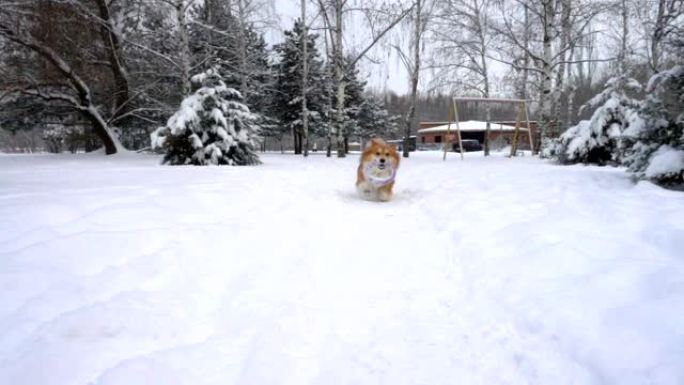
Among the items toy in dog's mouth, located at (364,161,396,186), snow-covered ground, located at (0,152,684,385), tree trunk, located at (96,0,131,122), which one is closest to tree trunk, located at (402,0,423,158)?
toy in dog's mouth, located at (364,161,396,186)

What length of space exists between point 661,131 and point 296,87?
61.1ft

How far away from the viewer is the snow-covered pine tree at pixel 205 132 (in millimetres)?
8172

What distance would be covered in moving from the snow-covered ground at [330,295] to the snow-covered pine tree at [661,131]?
75 centimetres

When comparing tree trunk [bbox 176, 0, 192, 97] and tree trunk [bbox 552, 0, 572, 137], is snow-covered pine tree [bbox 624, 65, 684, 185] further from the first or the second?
tree trunk [bbox 176, 0, 192, 97]

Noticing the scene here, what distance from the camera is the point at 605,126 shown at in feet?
23.9

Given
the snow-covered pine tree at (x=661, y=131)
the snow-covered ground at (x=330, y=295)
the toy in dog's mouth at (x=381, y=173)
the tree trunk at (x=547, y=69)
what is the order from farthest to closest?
1. the tree trunk at (x=547, y=69)
2. the toy in dog's mouth at (x=381, y=173)
3. the snow-covered pine tree at (x=661, y=131)
4. the snow-covered ground at (x=330, y=295)

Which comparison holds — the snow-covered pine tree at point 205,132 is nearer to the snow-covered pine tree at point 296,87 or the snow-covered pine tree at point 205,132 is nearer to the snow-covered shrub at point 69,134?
the snow-covered shrub at point 69,134

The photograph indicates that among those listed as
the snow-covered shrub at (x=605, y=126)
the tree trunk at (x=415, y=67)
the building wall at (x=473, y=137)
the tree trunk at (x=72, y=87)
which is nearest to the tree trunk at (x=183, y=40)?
the tree trunk at (x=72, y=87)

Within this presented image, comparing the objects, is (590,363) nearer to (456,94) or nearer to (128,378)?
(128,378)

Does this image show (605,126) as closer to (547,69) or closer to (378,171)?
(547,69)

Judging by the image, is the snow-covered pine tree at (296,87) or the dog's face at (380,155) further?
the snow-covered pine tree at (296,87)

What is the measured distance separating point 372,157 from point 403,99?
1679 inches

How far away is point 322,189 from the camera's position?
5637mm

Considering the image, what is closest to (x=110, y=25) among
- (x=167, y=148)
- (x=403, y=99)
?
(x=167, y=148)
